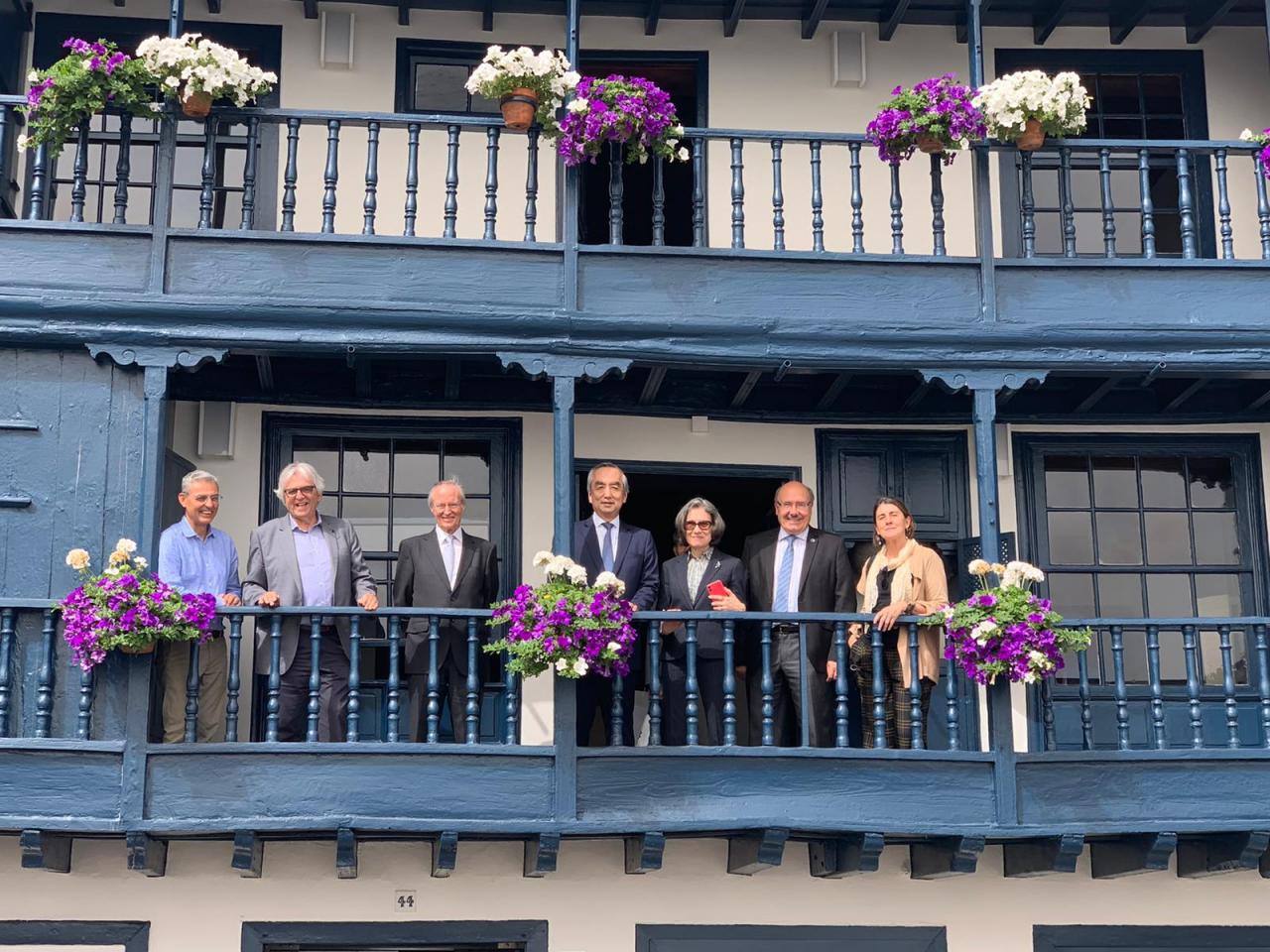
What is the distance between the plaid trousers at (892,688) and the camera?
11.3m

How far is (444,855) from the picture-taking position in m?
10.9

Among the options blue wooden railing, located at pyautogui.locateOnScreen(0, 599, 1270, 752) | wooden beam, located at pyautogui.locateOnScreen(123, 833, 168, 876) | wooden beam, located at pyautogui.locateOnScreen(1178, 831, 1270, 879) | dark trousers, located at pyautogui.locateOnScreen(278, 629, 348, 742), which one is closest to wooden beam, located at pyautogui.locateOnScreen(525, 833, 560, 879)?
blue wooden railing, located at pyautogui.locateOnScreen(0, 599, 1270, 752)

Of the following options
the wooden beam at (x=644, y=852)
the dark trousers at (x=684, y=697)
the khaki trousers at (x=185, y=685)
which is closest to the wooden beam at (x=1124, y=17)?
the dark trousers at (x=684, y=697)

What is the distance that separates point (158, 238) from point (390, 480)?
2.50 meters

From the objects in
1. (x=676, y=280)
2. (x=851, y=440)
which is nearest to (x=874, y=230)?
(x=851, y=440)

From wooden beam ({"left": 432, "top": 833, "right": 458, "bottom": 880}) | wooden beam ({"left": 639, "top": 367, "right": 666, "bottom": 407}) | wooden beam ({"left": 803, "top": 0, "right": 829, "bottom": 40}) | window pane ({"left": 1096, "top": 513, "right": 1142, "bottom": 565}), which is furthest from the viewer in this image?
wooden beam ({"left": 803, "top": 0, "right": 829, "bottom": 40})

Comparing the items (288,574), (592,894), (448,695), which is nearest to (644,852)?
(592,894)

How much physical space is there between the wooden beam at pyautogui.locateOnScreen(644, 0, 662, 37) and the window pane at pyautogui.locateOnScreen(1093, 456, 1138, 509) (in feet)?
14.5

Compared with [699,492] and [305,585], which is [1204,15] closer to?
[699,492]

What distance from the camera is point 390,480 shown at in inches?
508

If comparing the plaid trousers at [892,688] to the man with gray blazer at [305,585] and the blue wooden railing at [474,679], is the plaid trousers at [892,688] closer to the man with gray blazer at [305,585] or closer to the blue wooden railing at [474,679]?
the blue wooden railing at [474,679]

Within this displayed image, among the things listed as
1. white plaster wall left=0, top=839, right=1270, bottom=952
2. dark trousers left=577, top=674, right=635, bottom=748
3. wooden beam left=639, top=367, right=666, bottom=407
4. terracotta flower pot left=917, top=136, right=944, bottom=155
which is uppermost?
terracotta flower pot left=917, top=136, right=944, bottom=155

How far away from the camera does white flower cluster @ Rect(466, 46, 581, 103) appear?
11.4 m

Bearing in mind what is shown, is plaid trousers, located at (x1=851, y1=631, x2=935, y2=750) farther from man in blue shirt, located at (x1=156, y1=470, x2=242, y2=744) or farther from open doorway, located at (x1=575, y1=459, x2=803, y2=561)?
man in blue shirt, located at (x1=156, y1=470, x2=242, y2=744)
